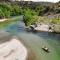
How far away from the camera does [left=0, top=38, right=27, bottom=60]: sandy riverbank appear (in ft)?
118

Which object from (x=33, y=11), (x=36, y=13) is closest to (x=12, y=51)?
(x=36, y=13)

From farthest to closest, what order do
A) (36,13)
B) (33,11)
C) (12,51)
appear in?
(33,11)
(36,13)
(12,51)

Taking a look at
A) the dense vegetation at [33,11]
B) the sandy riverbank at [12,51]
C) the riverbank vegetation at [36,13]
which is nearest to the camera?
the sandy riverbank at [12,51]

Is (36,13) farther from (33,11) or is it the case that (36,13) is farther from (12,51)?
(12,51)

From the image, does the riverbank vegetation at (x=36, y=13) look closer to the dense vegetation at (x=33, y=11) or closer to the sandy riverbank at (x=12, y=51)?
the dense vegetation at (x=33, y=11)

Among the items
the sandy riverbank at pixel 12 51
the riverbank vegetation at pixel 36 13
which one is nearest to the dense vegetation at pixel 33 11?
the riverbank vegetation at pixel 36 13

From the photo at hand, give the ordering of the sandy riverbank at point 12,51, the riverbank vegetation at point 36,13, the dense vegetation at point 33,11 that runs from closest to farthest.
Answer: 1. the sandy riverbank at point 12,51
2. the riverbank vegetation at point 36,13
3. the dense vegetation at point 33,11

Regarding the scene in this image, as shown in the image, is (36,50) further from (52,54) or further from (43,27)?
(43,27)

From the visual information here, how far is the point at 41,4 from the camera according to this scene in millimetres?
174625

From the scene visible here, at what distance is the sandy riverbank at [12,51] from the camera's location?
35906mm

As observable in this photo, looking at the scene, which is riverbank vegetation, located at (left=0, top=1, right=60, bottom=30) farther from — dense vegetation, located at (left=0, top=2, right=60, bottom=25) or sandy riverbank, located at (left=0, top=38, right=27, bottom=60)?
sandy riverbank, located at (left=0, top=38, right=27, bottom=60)

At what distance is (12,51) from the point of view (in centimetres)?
3941

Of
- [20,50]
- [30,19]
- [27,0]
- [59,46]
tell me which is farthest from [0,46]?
[27,0]

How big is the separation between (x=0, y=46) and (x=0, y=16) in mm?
72680
